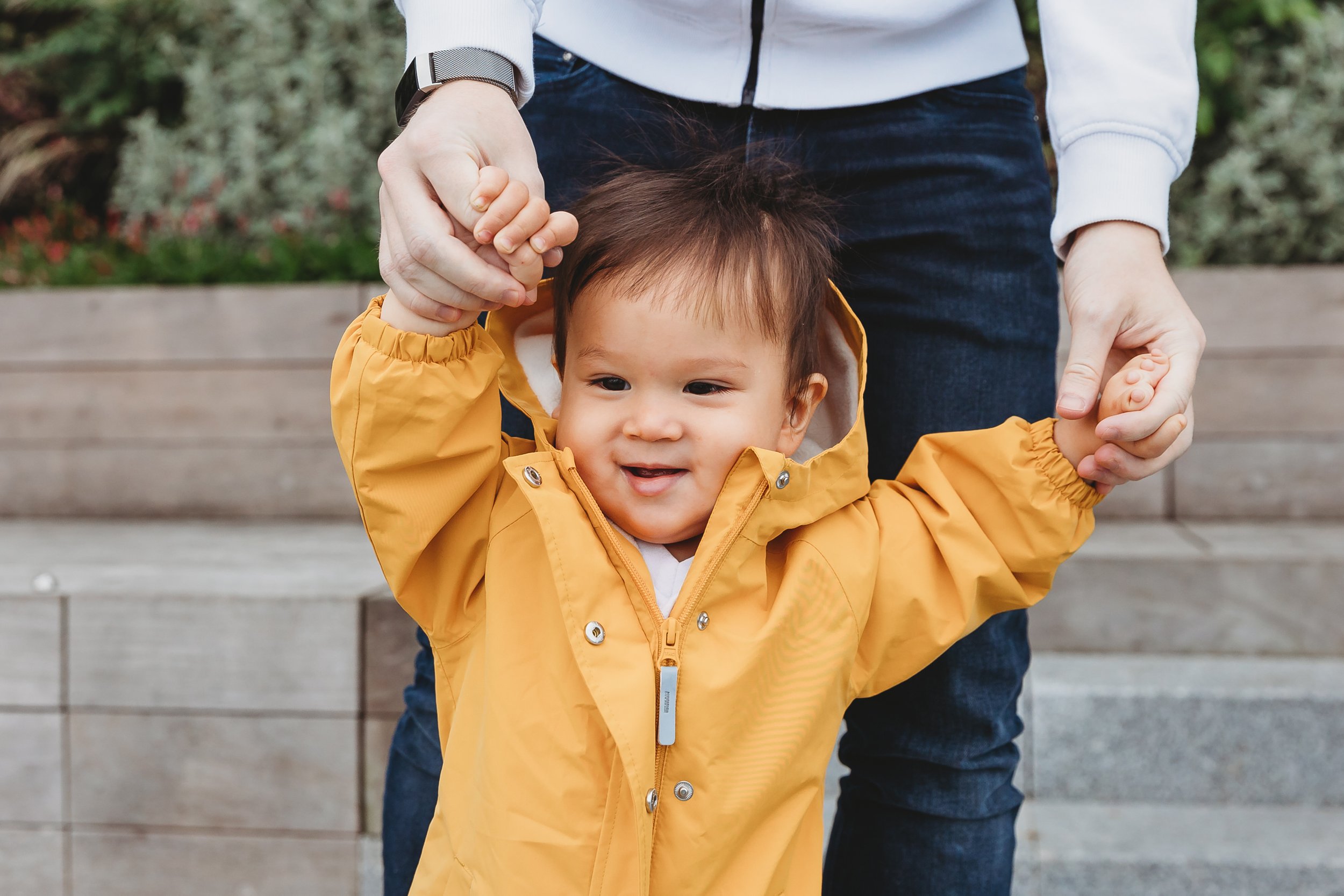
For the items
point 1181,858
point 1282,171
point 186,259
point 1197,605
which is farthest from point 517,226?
point 1282,171

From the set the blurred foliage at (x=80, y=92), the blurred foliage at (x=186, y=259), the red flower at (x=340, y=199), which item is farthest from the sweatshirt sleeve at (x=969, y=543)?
the blurred foliage at (x=80, y=92)

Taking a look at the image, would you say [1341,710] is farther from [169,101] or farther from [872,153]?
[169,101]

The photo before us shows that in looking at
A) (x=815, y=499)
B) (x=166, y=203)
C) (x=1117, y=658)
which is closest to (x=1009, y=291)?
(x=815, y=499)

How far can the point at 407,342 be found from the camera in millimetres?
964

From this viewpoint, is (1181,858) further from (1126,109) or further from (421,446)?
(421,446)

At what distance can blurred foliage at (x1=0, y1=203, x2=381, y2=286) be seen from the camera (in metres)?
3.25

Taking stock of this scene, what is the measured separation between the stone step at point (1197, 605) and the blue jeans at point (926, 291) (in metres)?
1.12

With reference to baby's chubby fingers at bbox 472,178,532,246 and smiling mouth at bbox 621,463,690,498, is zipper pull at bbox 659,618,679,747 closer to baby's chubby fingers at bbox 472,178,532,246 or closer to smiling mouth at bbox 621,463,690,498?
smiling mouth at bbox 621,463,690,498

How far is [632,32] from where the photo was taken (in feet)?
3.95

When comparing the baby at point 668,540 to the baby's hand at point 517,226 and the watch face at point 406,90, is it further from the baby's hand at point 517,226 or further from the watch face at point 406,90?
the watch face at point 406,90

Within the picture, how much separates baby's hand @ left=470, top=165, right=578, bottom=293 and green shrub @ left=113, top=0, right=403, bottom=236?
302 centimetres

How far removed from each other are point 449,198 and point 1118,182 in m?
0.67

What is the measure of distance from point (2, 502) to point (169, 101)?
2150 millimetres

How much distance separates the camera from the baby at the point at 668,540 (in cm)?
101
